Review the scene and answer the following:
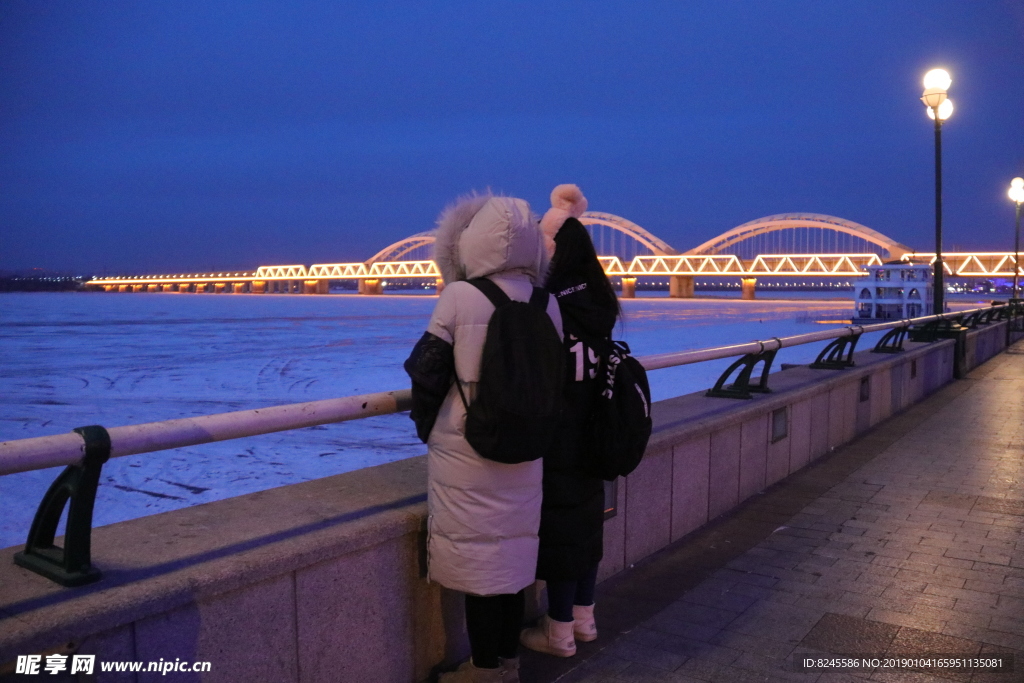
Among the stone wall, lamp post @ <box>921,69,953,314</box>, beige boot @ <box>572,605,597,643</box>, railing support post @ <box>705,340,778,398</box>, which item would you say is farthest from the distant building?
the stone wall

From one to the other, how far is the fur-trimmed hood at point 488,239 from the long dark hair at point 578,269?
0.83ft

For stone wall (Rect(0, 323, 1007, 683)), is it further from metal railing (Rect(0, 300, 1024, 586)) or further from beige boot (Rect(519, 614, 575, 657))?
beige boot (Rect(519, 614, 575, 657))

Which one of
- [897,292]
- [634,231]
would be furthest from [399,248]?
[897,292]

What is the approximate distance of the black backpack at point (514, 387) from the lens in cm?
246

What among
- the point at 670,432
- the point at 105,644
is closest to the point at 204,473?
the point at 670,432

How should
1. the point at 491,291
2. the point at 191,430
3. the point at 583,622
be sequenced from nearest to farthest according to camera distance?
1. the point at 191,430
2. the point at 491,291
3. the point at 583,622

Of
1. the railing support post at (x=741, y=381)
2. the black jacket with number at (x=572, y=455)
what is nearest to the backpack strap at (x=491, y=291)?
the black jacket with number at (x=572, y=455)

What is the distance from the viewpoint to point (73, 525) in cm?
214

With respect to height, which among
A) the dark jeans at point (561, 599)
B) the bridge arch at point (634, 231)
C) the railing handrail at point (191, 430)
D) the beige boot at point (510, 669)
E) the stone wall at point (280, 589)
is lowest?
the beige boot at point (510, 669)

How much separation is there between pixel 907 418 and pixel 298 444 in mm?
6690

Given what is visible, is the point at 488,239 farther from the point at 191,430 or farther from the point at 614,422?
the point at 191,430

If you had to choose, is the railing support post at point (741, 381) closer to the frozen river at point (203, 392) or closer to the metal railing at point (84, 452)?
the frozen river at point (203, 392)

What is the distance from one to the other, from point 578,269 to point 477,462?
33.8 inches

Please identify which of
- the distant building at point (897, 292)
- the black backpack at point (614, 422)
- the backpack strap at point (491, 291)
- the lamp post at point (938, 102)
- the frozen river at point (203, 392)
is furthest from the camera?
the distant building at point (897, 292)
